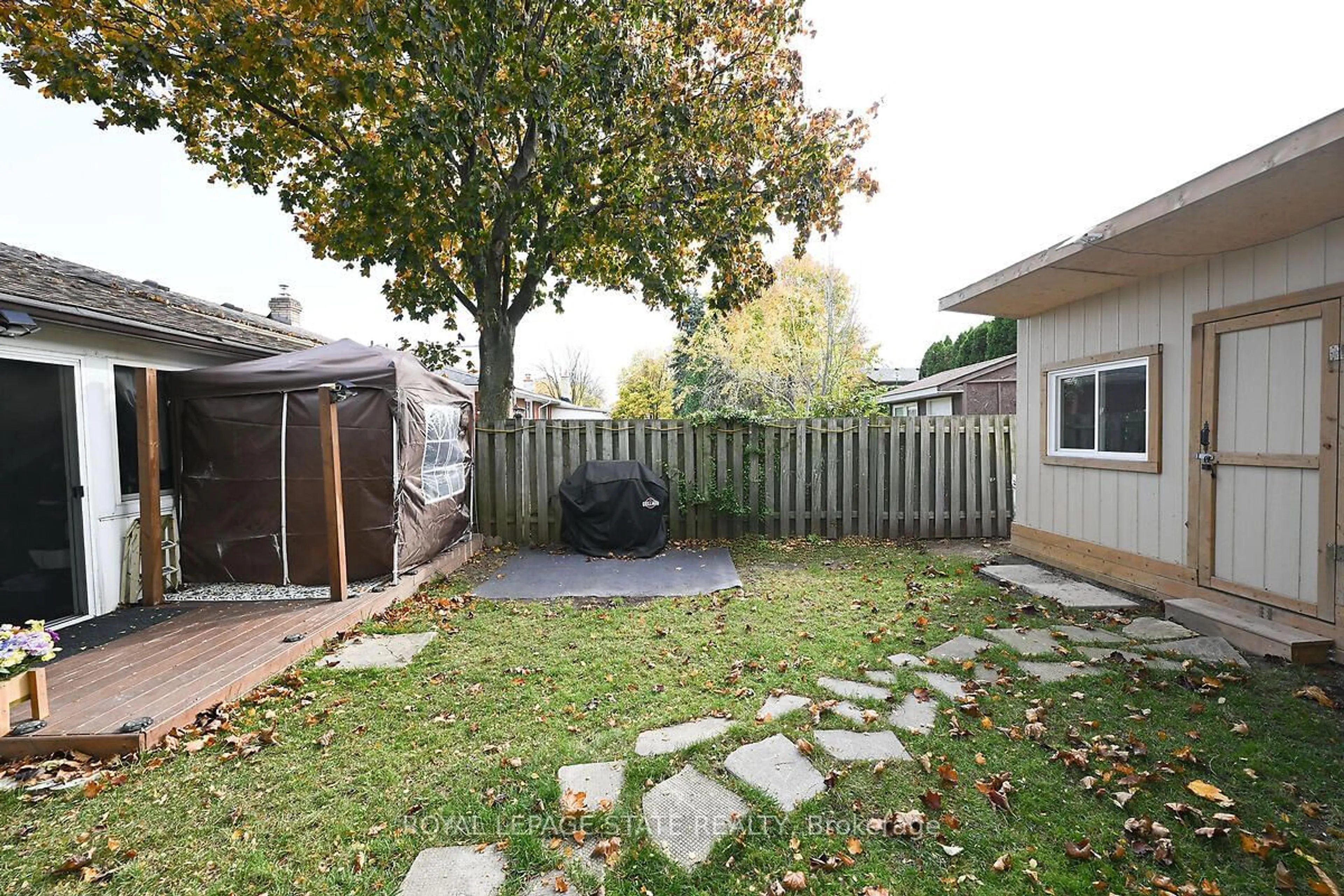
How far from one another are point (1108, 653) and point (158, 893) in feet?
16.1

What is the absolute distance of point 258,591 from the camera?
17.2ft

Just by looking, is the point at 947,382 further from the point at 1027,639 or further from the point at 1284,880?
the point at 1284,880

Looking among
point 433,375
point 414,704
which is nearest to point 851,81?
point 433,375

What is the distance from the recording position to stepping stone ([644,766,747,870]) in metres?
2.03

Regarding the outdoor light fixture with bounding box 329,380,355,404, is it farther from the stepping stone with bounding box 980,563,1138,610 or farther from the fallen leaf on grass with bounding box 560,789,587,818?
the stepping stone with bounding box 980,563,1138,610

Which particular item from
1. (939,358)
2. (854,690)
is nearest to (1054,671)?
(854,690)

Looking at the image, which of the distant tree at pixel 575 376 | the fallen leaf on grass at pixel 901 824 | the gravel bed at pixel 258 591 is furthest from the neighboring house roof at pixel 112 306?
the distant tree at pixel 575 376

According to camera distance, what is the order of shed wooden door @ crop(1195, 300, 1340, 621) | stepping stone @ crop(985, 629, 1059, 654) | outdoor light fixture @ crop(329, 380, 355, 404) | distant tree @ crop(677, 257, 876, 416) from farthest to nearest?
distant tree @ crop(677, 257, 876, 416) → outdoor light fixture @ crop(329, 380, 355, 404) → stepping stone @ crop(985, 629, 1059, 654) → shed wooden door @ crop(1195, 300, 1340, 621)

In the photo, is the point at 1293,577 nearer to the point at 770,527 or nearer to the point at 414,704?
the point at 770,527

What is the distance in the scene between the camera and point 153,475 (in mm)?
4754

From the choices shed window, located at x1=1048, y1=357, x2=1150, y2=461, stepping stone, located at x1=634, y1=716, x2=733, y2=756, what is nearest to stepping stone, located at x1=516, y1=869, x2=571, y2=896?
stepping stone, located at x1=634, y1=716, x2=733, y2=756

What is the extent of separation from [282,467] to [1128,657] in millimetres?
6796

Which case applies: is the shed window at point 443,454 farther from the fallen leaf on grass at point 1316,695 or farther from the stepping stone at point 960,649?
the fallen leaf on grass at point 1316,695

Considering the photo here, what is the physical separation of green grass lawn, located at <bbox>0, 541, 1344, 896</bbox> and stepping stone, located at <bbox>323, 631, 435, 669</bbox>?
12cm
